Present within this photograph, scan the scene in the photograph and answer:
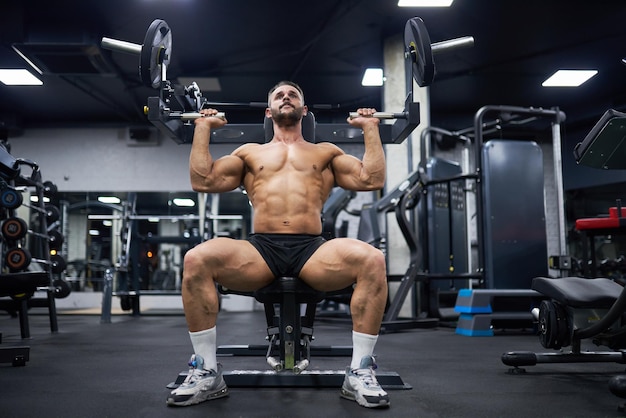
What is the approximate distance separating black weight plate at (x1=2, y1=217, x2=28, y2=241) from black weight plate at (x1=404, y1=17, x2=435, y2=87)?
3225mm

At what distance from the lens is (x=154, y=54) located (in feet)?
6.80

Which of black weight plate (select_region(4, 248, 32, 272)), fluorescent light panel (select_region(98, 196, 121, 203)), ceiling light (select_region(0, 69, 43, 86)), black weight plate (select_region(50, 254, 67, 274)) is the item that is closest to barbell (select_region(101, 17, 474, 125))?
black weight plate (select_region(4, 248, 32, 272))

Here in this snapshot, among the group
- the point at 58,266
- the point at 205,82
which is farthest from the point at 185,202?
the point at 58,266

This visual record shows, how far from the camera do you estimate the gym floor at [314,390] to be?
163 cm

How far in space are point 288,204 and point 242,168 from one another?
9.7 inches

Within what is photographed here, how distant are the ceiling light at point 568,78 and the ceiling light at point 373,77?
2.38m

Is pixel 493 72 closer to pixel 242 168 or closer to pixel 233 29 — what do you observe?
pixel 233 29

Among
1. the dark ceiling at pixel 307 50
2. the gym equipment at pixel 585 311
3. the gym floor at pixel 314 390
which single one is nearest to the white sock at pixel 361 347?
the gym floor at pixel 314 390

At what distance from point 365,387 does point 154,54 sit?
1394mm

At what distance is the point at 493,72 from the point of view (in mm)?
7359

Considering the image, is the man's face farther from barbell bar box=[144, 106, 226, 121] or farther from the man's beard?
barbell bar box=[144, 106, 226, 121]

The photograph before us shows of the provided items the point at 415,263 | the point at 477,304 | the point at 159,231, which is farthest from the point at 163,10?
the point at 159,231

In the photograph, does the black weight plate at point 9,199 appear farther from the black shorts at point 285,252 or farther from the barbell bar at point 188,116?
the black shorts at point 285,252

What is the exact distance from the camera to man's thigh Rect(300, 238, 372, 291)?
1785mm
